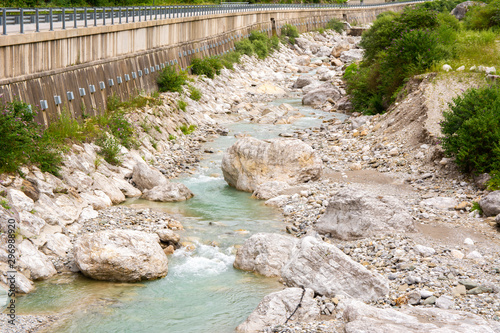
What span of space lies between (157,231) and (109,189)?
417 centimetres

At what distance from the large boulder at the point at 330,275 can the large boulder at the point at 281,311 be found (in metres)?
0.53

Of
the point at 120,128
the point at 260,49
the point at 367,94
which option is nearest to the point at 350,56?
the point at 260,49

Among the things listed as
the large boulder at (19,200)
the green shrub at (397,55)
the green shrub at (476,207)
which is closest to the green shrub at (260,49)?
the green shrub at (397,55)

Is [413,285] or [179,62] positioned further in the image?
[179,62]

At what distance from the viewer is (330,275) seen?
11500 millimetres

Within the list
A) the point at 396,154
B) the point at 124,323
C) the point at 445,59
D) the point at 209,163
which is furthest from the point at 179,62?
the point at 124,323

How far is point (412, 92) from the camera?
25891mm

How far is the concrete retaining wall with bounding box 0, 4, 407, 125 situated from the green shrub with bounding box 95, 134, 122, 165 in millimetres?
1605

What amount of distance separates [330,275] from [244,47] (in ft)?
131

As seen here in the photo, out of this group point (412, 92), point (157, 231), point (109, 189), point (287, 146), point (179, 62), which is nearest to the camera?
point (157, 231)

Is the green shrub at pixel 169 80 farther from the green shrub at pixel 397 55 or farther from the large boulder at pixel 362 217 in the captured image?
the large boulder at pixel 362 217

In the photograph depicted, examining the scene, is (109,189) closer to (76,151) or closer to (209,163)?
(76,151)

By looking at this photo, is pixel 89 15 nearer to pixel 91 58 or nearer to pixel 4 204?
pixel 91 58

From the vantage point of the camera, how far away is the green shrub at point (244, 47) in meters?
49.1
